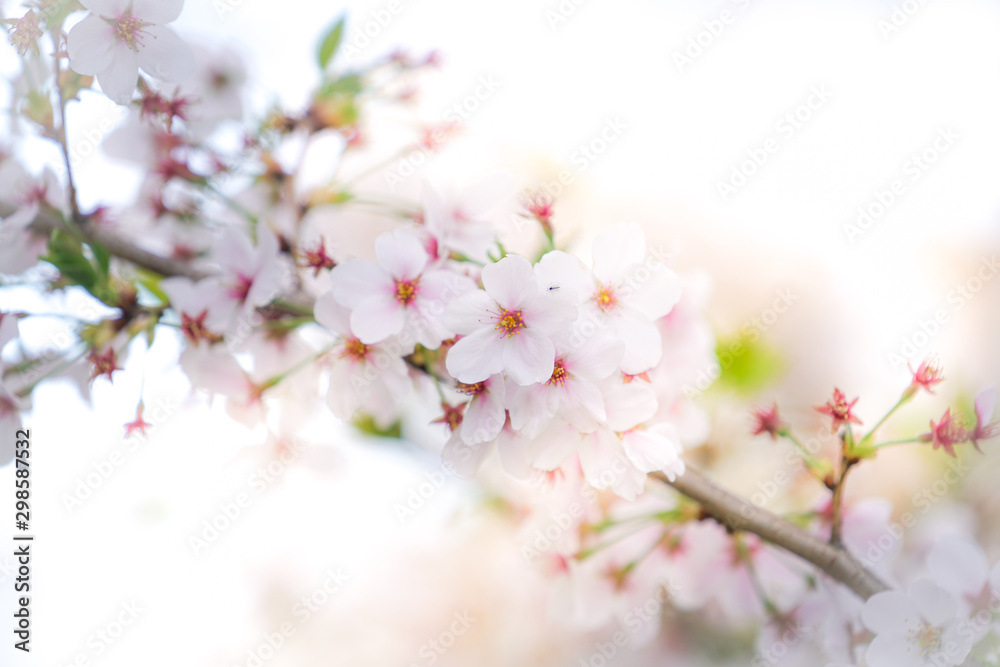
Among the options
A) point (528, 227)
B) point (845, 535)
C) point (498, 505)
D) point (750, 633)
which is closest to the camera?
point (845, 535)

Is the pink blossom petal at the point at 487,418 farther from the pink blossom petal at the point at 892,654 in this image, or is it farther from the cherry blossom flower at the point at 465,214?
the pink blossom petal at the point at 892,654

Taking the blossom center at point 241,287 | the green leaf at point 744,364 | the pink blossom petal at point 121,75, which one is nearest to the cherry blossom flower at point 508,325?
the blossom center at point 241,287

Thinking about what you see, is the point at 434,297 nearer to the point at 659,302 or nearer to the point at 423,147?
the point at 659,302

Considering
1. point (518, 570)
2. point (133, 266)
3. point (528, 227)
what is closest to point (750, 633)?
point (518, 570)

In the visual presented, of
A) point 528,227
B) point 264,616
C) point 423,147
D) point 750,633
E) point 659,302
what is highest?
point 659,302

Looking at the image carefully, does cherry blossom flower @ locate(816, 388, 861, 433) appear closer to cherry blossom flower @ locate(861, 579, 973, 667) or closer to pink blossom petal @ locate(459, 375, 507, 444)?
cherry blossom flower @ locate(861, 579, 973, 667)

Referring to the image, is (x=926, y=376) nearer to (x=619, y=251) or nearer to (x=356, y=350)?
(x=619, y=251)

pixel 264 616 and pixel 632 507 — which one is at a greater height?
pixel 632 507

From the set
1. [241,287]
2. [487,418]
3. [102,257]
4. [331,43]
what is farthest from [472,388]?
[331,43]

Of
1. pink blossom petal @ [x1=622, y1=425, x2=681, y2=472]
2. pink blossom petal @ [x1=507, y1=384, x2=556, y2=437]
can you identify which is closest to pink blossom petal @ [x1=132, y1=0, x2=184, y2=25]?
pink blossom petal @ [x1=507, y1=384, x2=556, y2=437]
